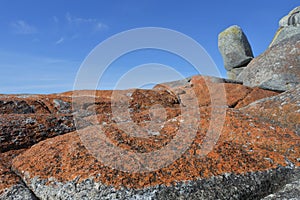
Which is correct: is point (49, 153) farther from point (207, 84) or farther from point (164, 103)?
point (207, 84)

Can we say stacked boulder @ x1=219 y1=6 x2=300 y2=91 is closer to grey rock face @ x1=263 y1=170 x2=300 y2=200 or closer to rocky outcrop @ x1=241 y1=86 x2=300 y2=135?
rocky outcrop @ x1=241 y1=86 x2=300 y2=135

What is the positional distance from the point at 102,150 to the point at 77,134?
83cm

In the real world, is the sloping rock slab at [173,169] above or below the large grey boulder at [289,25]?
below

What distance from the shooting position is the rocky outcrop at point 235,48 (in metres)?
30.2

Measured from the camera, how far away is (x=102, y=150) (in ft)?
12.8

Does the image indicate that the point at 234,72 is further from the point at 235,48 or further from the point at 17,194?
the point at 17,194

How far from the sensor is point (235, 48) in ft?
99.9

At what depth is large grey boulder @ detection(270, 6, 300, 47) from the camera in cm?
2452

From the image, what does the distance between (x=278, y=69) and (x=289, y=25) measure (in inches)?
671

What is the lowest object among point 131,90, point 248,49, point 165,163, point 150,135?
point 165,163

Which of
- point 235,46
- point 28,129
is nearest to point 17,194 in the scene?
point 28,129

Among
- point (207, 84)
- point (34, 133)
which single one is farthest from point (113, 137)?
point (207, 84)

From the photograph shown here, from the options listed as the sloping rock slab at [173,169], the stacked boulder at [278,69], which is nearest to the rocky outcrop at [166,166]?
the sloping rock slab at [173,169]

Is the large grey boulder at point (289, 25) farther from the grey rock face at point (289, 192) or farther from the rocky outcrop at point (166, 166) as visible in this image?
the grey rock face at point (289, 192)
